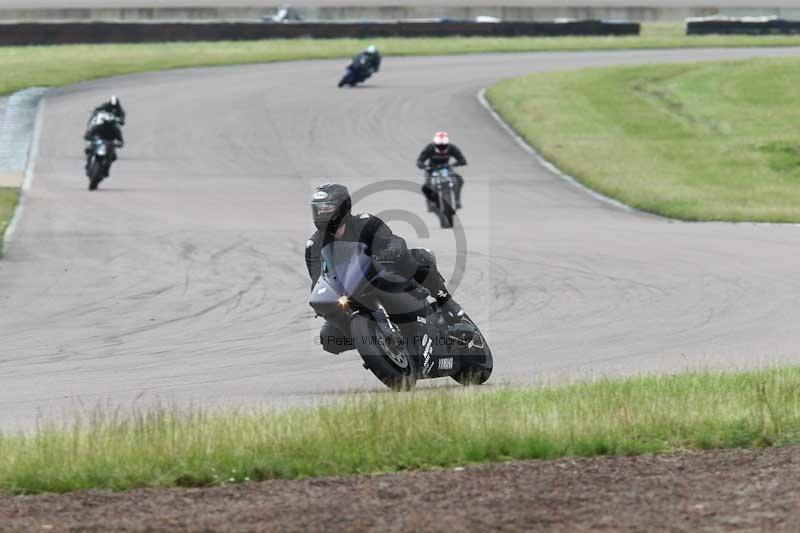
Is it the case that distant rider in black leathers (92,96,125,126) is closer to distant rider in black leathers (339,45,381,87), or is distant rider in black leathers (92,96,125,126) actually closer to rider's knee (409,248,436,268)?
distant rider in black leathers (339,45,381,87)

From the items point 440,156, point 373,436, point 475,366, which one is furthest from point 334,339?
point 440,156

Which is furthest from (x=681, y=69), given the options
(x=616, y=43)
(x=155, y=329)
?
(x=155, y=329)

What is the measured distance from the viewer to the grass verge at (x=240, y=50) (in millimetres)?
48938

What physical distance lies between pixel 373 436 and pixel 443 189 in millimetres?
16887

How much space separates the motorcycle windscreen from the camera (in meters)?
10.1

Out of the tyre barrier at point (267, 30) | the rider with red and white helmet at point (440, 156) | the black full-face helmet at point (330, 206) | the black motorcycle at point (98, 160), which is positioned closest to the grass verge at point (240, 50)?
the tyre barrier at point (267, 30)

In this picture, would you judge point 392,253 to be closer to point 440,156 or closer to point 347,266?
point 347,266

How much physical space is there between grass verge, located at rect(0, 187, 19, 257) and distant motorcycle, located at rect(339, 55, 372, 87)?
19576 millimetres

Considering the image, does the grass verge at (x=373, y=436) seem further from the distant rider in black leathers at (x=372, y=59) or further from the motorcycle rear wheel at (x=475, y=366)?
the distant rider in black leathers at (x=372, y=59)

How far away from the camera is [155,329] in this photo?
45.8 ft

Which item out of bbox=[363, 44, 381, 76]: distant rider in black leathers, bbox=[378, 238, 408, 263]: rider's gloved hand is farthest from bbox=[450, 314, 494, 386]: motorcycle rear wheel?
bbox=[363, 44, 381, 76]: distant rider in black leathers

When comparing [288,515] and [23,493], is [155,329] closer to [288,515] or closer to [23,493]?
[23,493]

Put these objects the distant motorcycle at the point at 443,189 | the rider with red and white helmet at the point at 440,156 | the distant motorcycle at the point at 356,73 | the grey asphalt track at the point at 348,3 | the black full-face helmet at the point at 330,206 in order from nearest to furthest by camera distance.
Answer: the black full-face helmet at the point at 330,206, the distant motorcycle at the point at 443,189, the rider with red and white helmet at the point at 440,156, the distant motorcycle at the point at 356,73, the grey asphalt track at the point at 348,3

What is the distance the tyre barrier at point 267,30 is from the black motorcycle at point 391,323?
47.1m
